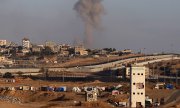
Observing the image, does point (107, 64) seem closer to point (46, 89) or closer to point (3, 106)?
point (46, 89)

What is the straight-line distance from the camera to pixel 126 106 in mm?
43344

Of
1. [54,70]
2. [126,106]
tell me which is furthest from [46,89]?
[54,70]

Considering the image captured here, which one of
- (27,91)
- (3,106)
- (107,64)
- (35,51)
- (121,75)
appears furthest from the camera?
(35,51)

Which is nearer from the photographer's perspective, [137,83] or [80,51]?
[137,83]

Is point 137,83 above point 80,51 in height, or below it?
above

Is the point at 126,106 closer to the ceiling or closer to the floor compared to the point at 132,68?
closer to the floor

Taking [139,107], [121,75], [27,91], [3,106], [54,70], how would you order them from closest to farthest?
[3,106], [139,107], [27,91], [121,75], [54,70]

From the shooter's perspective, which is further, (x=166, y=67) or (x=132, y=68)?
(x=166, y=67)

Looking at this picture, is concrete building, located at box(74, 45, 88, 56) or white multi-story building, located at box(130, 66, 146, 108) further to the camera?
concrete building, located at box(74, 45, 88, 56)

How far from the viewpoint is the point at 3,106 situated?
38625 mm

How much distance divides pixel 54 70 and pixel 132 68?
67.3 meters

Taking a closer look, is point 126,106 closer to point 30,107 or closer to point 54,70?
point 30,107

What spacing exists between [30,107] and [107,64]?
83007 millimetres

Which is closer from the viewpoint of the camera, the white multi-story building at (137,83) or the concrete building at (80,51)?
the white multi-story building at (137,83)
